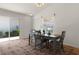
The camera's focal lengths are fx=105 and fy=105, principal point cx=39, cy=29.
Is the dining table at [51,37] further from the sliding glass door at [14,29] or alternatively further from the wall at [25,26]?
the sliding glass door at [14,29]

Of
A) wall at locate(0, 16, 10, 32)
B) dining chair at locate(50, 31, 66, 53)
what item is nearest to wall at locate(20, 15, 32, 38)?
wall at locate(0, 16, 10, 32)

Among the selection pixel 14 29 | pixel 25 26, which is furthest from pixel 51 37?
pixel 14 29

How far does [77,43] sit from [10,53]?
1515mm

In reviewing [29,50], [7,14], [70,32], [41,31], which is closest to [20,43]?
[29,50]

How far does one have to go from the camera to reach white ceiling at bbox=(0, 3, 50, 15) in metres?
2.32

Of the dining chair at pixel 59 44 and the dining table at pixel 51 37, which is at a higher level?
the dining table at pixel 51 37

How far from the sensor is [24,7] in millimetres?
2377

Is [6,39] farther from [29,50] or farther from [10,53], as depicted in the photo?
[29,50]

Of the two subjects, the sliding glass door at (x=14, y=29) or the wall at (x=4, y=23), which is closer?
the wall at (x=4, y=23)

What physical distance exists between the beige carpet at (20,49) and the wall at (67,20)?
0.26m

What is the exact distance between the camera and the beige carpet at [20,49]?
7.82ft

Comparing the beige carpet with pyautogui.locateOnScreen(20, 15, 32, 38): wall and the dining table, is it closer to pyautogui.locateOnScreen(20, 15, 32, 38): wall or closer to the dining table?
pyautogui.locateOnScreen(20, 15, 32, 38): wall

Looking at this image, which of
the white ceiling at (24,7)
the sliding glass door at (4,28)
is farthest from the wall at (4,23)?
the white ceiling at (24,7)

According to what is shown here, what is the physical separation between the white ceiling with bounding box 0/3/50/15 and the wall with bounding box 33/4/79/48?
125 mm
